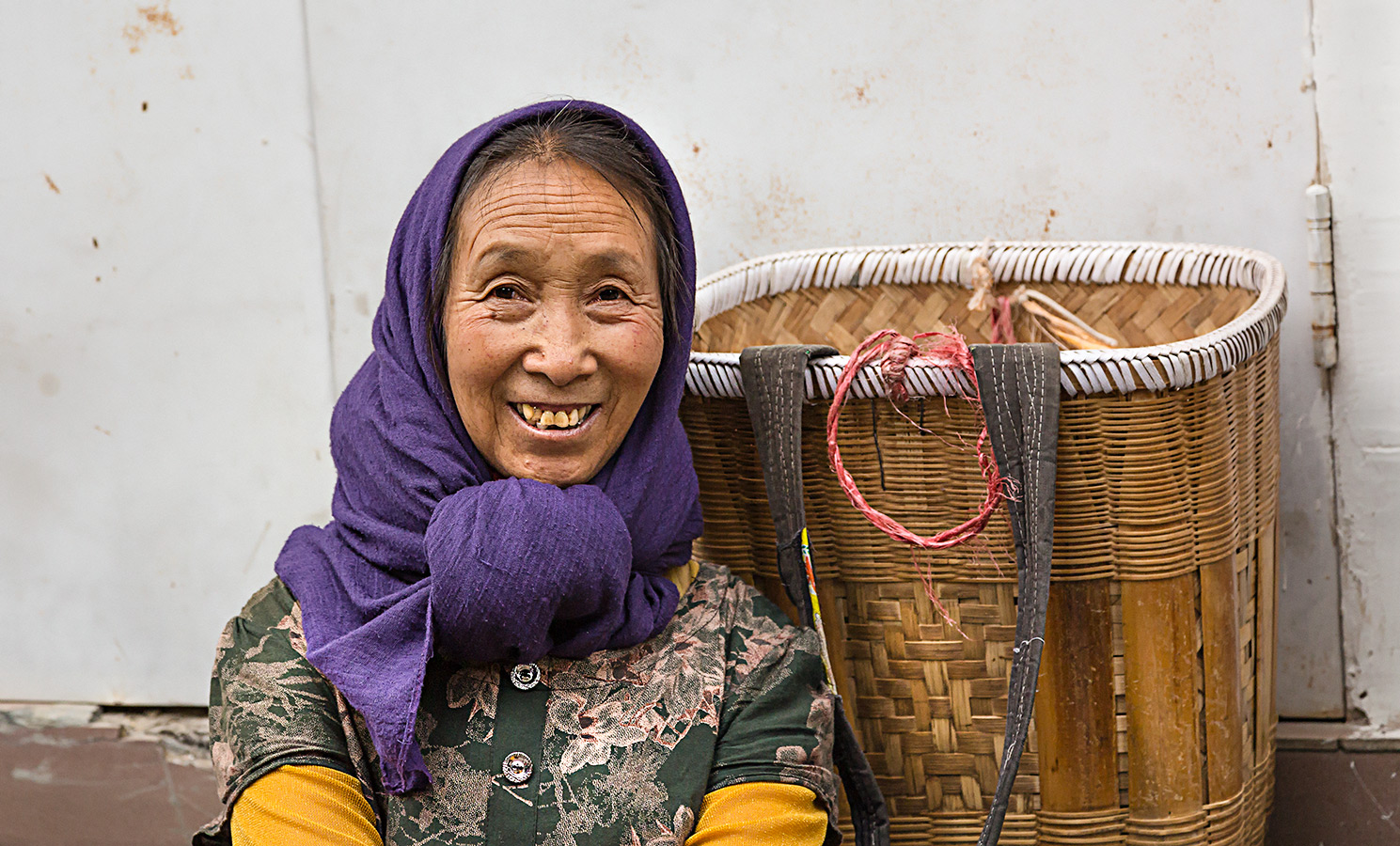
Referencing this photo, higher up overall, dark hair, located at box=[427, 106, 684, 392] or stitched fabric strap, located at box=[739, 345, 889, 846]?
dark hair, located at box=[427, 106, 684, 392]

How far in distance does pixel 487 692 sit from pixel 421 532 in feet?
0.73

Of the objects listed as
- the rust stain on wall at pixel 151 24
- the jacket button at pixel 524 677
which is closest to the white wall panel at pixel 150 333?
the rust stain on wall at pixel 151 24

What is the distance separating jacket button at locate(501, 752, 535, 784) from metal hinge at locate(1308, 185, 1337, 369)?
183 cm

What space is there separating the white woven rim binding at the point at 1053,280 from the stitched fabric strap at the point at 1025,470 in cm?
5

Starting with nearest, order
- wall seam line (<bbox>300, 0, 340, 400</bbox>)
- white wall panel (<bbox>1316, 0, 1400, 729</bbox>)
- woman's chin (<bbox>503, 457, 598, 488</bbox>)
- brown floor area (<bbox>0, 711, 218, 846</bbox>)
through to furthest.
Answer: woman's chin (<bbox>503, 457, 598, 488</bbox>) → white wall panel (<bbox>1316, 0, 1400, 729</bbox>) → wall seam line (<bbox>300, 0, 340, 400</bbox>) → brown floor area (<bbox>0, 711, 218, 846</bbox>)

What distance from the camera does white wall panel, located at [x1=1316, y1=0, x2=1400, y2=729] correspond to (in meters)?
2.43

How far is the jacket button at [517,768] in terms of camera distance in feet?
5.13

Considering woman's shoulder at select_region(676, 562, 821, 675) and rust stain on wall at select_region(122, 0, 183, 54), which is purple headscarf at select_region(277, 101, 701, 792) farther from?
rust stain on wall at select_region(122, 0, 183, 54)

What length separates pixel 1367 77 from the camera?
2434 mm

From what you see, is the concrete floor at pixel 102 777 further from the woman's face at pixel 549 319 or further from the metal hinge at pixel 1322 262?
the metal hinge at pixel 1322 262

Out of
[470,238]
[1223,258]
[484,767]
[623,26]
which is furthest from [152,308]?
[1223,258]

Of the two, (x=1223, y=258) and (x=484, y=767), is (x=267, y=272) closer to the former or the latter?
(x=484, y=767)

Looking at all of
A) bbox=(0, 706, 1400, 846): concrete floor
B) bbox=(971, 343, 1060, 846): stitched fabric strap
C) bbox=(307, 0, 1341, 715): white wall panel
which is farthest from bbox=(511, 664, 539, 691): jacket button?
bbox=(0, 706, 1400, 846): concrete floor

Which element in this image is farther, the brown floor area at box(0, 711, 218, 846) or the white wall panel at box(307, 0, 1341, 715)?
the brown floor area at box(0, 711, 218, 846)
